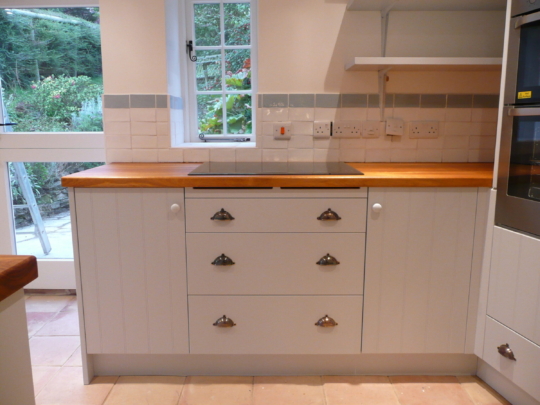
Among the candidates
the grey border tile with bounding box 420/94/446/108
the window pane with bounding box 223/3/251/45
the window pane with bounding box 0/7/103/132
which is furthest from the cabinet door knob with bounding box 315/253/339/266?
the window pane with bounding box 0/7/103/132

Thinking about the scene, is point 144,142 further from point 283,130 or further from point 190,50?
point 283,130

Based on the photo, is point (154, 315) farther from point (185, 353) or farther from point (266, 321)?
point (266, 321)

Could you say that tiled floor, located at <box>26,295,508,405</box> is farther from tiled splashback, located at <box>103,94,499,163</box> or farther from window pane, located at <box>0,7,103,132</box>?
window pane, located at <box>0,7,103,132</box>

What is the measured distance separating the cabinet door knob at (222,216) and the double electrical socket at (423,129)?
3.46ft

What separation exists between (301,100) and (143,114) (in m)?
0.78

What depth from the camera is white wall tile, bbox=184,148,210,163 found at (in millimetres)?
2188

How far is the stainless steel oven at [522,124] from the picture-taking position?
1422 mm

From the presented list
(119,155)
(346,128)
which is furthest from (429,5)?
(119,155)

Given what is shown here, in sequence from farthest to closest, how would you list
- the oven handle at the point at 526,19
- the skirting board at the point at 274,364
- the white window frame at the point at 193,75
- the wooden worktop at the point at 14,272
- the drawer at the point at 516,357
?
the white window frame at the point at 193,75 → the skirting board at the point at 274,364 → the drawer at the point at 516,357 → the oven handle at the point at 526,19 → the wooden worktop at the point at 14,272

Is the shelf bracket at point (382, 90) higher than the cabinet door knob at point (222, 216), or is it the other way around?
the shelf bracket at point (382, 90)

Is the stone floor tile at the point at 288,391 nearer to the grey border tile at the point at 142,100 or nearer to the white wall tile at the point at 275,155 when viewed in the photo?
the white wall tile at the point at 275,155

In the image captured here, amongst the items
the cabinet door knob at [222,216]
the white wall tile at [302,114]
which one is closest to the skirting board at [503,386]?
the cabinet door knob at [222,216]

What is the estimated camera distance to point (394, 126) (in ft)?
7.06

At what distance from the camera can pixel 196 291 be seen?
175cm
